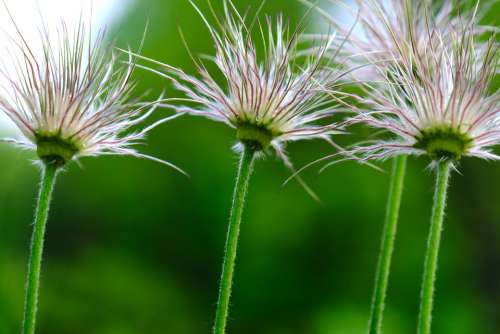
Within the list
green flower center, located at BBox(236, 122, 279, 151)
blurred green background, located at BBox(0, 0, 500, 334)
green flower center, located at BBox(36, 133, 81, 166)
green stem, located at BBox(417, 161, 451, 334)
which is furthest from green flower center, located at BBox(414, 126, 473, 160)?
blurred green background, located at BBox(0, 0, 500, 334)

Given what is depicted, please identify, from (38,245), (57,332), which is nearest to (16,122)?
(38,245)

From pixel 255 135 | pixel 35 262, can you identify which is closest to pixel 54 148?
pixel 35 262

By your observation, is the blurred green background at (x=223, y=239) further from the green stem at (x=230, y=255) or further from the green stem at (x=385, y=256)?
the green stem at (x=230, y=255)

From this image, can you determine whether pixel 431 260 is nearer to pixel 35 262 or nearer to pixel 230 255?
pixel 230 255

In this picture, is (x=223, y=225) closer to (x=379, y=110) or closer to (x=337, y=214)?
(x=337, y=214)

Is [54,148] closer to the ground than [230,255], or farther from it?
farther from it
